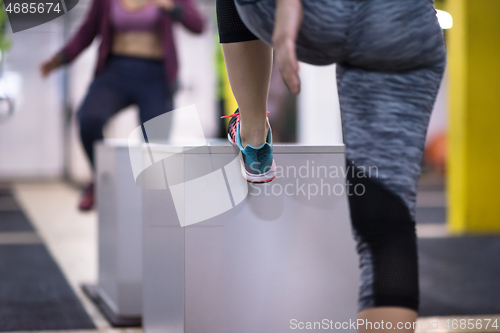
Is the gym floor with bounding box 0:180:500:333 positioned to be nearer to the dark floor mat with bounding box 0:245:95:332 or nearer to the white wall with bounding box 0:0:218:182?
the dark floor mat with bounding box 0:245:95:332

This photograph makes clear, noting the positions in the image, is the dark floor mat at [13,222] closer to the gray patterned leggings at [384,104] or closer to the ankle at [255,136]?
the ankle at [255,136]

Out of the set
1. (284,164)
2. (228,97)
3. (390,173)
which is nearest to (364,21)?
(390,173)

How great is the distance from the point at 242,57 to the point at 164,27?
152cm

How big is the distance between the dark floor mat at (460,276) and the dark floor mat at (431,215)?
3.00 ft

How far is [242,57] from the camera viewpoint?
0.89m

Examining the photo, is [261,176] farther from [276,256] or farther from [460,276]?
[460,276]

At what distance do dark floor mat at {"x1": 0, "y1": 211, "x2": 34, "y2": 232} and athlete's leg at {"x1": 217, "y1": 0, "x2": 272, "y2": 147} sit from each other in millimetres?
3602

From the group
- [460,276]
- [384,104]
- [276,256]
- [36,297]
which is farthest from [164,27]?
[384,104]

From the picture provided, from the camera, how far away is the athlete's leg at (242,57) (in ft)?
2.89

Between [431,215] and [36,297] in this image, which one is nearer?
[36,297]

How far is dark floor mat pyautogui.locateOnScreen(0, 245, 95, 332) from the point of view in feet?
6.04

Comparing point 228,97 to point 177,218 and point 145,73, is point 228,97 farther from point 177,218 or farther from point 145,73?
point 177,218

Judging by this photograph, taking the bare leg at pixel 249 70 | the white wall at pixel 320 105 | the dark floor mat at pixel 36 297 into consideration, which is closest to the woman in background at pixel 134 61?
the dark floor mat at pixel 36 297

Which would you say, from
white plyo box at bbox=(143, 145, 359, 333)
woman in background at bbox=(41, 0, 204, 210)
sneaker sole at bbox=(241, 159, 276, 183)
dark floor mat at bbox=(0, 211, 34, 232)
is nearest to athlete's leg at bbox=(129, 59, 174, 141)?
woman in background at bbox=(41, 0, 204, 210)
